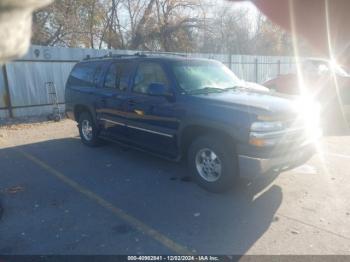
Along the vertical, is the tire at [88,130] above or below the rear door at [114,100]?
below

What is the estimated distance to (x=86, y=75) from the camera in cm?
696

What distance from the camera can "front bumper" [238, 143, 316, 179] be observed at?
12.7 feet

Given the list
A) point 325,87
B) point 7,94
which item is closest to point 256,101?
point 325,87

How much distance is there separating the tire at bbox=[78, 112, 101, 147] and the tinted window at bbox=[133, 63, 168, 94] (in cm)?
177

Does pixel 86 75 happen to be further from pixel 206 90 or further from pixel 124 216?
pixel 124 216

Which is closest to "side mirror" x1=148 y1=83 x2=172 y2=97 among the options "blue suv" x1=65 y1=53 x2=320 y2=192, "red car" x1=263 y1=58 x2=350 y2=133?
"blue suv" x1=65 y1=53 x2=320 y2=192

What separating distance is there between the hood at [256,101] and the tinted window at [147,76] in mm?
876

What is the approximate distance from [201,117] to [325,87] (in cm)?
755

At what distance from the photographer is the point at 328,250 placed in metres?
3.10

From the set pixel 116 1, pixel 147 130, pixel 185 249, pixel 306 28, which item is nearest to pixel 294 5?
pixel 306 28

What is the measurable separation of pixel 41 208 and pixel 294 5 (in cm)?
401

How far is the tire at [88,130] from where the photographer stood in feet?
22.6

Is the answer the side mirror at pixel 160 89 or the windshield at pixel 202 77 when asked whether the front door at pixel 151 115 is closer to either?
the side mirror at pixel 160 89

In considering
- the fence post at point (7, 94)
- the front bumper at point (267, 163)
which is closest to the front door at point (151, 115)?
the front bumper at point (267, 163)
